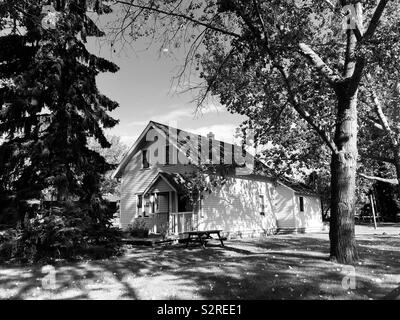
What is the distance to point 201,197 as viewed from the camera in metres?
22.1

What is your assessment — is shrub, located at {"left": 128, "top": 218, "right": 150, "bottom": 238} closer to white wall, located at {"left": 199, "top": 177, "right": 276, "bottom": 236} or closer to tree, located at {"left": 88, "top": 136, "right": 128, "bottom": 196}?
white wall, located at {"left": 199, "top": 177, "right": 276, "bottom": 236}

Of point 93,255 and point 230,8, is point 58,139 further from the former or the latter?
point 230,8

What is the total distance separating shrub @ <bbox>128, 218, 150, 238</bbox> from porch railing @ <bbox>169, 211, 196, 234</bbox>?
1742 millimetres

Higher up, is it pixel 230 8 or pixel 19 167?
pixel 230 8

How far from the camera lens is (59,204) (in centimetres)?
1375

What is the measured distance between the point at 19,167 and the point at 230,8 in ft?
33.7

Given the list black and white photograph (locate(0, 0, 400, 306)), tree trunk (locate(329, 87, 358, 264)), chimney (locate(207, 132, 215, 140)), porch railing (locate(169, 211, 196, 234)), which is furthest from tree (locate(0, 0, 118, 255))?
chimney (locate(207, 132, 215, 140))

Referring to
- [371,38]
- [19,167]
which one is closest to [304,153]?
[371,38]

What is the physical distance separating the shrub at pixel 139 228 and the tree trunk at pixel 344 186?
44.2ft

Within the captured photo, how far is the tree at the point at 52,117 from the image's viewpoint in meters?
13.8

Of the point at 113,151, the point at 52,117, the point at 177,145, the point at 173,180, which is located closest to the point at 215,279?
the point at 52,117

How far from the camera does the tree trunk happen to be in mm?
10539

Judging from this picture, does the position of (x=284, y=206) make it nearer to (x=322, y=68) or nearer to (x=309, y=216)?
(x=309, y=216)
